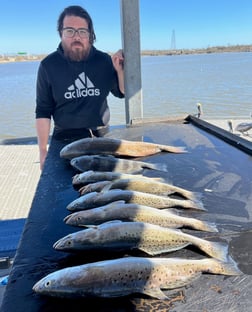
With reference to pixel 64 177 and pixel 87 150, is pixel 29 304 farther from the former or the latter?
pixel 87 150

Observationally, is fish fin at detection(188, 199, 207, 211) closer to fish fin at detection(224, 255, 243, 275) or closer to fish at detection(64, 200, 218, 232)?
fish at detection(64, 200, 218, 232)

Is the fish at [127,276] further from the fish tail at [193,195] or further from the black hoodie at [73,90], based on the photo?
the black hoodie at [73,90]

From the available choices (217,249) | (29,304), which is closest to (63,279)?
(29,304)

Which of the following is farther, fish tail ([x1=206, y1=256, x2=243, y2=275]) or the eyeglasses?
the eyeglasses

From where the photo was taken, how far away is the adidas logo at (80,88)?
4.19 meters

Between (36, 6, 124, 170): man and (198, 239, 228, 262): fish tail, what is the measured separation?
→ 8.32 ft

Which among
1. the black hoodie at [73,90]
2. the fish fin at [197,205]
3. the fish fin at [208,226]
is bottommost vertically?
the fish fin at [208,226]

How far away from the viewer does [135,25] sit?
541 centimetres

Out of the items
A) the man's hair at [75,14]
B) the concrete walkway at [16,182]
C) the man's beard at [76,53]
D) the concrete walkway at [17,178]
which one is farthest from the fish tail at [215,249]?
the concrete walkway at [17,178]

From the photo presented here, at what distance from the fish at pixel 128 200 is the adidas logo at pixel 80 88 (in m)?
2.35

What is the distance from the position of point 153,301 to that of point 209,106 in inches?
760

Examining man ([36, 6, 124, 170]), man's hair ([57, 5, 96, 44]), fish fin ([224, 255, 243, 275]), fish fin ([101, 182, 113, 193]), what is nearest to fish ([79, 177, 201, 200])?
fish fin ([101, 182, 113, 193])

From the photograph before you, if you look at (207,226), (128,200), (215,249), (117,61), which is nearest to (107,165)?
(128,200)

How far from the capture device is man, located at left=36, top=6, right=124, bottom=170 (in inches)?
159
